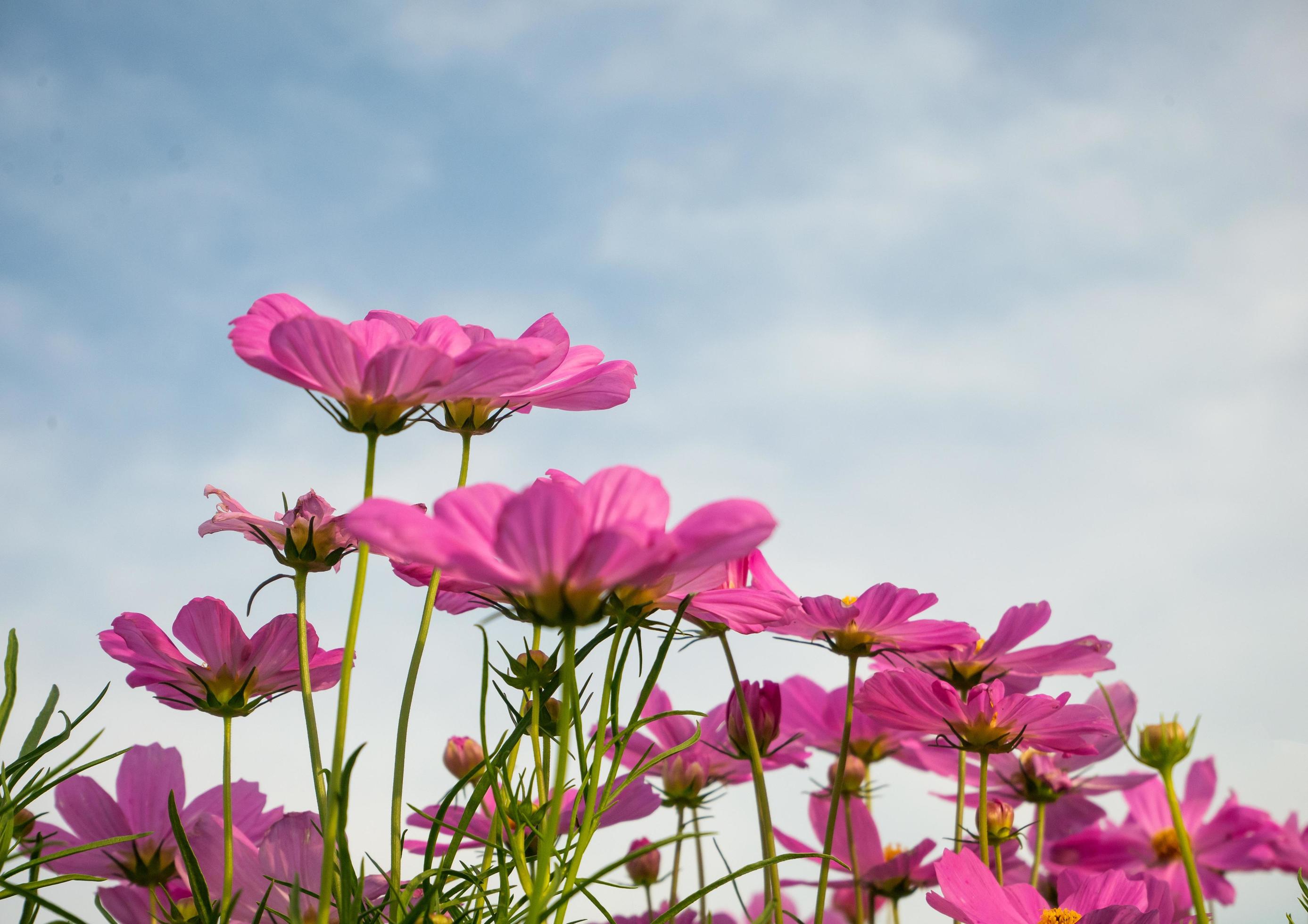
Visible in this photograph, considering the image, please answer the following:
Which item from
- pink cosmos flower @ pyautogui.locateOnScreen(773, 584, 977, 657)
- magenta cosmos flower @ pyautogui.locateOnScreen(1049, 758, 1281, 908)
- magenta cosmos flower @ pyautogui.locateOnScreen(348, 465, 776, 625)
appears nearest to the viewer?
magenta cosmos flower @ pyautogui.locateOnScreen(348, 465, 776, 625)

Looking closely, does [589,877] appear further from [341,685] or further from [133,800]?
[133,800]

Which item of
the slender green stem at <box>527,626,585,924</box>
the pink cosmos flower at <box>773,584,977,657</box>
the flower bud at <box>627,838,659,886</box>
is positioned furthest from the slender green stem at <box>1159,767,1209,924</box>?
the flower bud at <box>627,838,659,886</box>

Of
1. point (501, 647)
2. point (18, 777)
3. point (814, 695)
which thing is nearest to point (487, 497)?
point (501, 647)

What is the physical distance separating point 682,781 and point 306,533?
0.60 m

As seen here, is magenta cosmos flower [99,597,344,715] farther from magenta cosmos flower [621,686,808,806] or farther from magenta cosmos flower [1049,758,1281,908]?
magenta cosmos flower [1049,758,1281,908]

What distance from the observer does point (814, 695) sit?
4.09 ft

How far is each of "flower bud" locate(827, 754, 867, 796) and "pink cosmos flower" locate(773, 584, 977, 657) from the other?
344mm

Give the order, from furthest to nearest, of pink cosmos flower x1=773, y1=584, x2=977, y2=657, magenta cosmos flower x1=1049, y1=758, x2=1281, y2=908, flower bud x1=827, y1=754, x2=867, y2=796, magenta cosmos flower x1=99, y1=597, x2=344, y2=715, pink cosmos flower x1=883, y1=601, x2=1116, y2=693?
1. magenta cosmos flower x1=1049, y1=758, x2=1281, y2=908
2. flower bud x1=827, y1=754, x2=867, y2=796
3. pink cosmos flower x1=883, y1=601, x2=1116, y2=693
4. pink cosmos flower x1=773, y1=584, x2=977, y2=657
5. magenta cosmos flower x1=99, y1=597, x2=344, y2=715

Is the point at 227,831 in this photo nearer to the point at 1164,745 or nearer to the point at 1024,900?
the point at 1024,900

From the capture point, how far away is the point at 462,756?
46.5 inches

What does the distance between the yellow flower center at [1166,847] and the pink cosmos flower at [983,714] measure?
1.14 metres

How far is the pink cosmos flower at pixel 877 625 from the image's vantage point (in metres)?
0.83

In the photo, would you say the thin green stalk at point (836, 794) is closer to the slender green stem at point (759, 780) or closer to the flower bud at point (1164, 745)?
the slender green stem at point (759, 780)

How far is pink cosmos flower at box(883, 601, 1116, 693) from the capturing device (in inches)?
38.0
